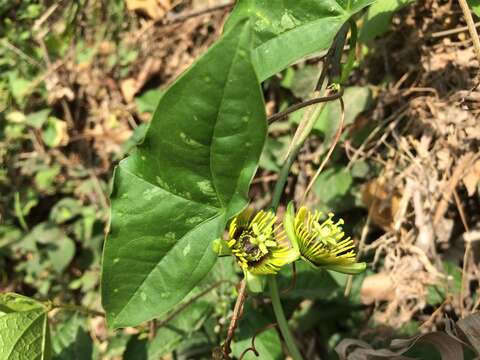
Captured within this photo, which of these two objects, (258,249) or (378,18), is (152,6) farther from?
(258,249)

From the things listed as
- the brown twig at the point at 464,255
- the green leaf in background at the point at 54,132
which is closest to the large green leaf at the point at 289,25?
the brown twig at the point at 464,255

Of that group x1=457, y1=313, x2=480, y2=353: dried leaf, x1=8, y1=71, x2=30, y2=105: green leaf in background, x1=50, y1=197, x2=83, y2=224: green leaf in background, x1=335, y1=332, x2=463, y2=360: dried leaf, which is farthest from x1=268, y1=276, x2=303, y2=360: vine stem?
x1=8, y1=71, x2=30, y2=105: green leaf in background

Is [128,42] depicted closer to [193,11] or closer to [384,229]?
[193,11]

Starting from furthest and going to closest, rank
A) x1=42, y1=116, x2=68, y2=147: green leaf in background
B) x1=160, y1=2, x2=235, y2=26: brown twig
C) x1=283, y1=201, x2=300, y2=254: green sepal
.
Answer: x1=42, y1=116, x2=68, y2=147: green leaf in background
x1=160, y1=2, x2=235, y2=26: brown twig
x1=283, y1=201, x2=300, y2=254: green sepal

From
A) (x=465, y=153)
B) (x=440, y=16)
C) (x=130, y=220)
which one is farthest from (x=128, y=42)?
(x=130, y=220)

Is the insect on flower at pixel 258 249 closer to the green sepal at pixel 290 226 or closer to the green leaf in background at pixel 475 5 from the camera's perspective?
the green sepal at pixel 290 226

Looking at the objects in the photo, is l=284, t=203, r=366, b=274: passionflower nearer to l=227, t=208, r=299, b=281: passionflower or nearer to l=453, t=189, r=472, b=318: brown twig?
l=227, t=208, r=299, b=281: passionflower
